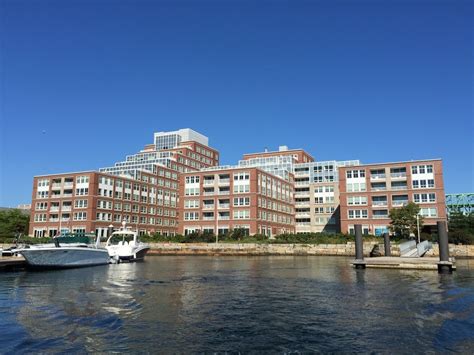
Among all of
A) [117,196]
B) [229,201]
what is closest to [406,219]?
[229,201]

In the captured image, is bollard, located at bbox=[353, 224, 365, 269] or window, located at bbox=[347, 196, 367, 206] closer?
bollard, located at bbox=[353, 224, 365, 269]

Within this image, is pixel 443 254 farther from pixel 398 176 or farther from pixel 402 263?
pixel 398 176

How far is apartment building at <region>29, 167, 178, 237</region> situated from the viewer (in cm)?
9794

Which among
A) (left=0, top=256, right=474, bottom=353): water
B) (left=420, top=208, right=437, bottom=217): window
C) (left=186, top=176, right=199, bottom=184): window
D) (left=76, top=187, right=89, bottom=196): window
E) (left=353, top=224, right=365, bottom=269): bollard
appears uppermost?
(left=186, top=176, right=199, bottom=184): window

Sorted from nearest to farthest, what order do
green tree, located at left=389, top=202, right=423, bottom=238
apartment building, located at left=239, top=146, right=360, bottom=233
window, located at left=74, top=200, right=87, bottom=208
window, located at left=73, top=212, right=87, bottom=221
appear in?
green tree, located at left=389, top=202, right=423, bottom=238
window, located at left=73, top=212, right=87, bottom=221
window, located at left=74, top=200, right=87, bottom=208
apartment building, located at left=239, top=146, right=360, bottom=233

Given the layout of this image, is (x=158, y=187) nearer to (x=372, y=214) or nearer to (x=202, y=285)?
(x=372, y=214)

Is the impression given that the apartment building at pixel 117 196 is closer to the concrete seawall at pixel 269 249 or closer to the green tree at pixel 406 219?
the concrete seawall at pixel 269 249

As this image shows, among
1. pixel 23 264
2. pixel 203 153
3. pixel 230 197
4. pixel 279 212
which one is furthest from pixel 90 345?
pixel 203 153

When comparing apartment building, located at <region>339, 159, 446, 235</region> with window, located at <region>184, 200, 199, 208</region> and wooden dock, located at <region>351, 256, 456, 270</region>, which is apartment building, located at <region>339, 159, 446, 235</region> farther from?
wooden dock, located at <region>351, 256, 456, 270</region>

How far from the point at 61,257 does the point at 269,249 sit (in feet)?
149

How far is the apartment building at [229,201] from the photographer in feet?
314

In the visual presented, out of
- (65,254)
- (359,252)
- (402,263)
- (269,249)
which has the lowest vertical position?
(402,263)

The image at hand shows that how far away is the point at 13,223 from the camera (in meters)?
102

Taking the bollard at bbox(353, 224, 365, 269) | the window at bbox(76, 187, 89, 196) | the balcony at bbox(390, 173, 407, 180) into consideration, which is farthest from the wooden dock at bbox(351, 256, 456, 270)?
the window at bbox(76, 187, 89, 196)
